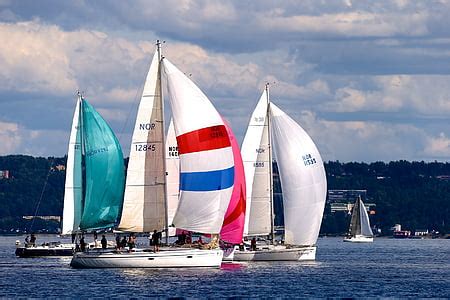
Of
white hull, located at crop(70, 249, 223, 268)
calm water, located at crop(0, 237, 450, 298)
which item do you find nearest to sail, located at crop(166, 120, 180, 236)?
calm water, located at crop(0, 237, 450, 298)

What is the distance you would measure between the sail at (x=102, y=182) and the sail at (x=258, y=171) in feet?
34.0

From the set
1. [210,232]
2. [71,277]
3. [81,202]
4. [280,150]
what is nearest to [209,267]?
[210,232]

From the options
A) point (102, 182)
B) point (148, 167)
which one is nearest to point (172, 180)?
point (102, 182)

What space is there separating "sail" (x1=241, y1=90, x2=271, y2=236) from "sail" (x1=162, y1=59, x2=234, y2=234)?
1620cm

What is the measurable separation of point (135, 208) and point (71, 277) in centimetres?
573

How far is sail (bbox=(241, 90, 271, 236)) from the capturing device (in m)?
101

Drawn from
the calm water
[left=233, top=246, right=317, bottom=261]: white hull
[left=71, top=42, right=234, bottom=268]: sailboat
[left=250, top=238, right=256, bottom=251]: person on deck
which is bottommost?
the calm water

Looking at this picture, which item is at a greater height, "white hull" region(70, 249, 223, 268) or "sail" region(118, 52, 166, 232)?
"sail" region(118, 52, 166, 232)

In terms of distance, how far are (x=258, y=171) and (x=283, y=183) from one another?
2.79 m

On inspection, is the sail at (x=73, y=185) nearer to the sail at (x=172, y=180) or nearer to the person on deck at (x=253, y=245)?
the person on deck at (x=253, y=245)

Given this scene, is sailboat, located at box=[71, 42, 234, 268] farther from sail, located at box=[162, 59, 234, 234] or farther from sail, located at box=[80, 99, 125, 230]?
sail, located at box=[80, 99, 125, 230]

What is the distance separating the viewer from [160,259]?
82.9m

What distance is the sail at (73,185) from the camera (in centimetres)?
10738

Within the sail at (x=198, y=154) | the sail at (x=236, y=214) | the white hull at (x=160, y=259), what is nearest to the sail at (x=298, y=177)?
the sail at (x=236, y=214)
